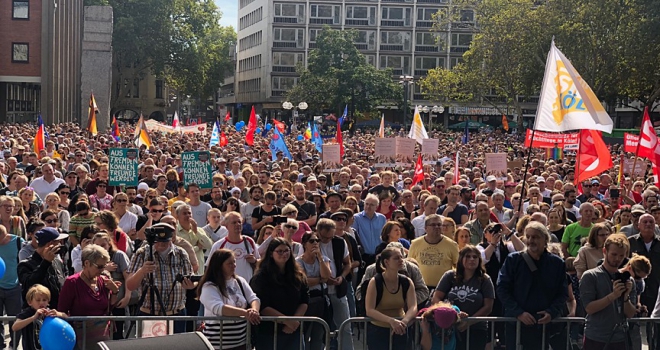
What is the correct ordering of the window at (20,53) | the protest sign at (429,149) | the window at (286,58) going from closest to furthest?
the protest sign at (429,149) < the window at (20,53) < the window at (286,58)

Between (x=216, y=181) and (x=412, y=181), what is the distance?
4.61m

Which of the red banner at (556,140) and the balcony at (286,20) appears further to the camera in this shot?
the balcony at (286,20)

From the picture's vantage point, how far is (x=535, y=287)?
25.7ft

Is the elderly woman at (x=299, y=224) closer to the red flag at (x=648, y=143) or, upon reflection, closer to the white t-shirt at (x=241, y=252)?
the white t-shirt at (x=241, y=252)

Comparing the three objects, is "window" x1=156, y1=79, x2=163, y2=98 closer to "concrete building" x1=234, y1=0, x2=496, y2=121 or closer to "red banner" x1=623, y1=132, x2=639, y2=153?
"concrete building" x1=234, y1=0, x2=496, y2=121

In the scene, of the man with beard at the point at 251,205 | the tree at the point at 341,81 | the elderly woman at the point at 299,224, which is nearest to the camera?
the elderly woman at the point at 299,224

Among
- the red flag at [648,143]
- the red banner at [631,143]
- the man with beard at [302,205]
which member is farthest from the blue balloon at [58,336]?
the red banner at [631,143]

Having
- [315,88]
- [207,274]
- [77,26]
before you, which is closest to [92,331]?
[207,274]

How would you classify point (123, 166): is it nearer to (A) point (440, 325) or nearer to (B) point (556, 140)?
(A) point (440, 325)

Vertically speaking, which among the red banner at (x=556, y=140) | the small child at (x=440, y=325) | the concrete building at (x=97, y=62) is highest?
the concrete building at (x=97, y=62)

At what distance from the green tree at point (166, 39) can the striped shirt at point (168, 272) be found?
6935 cm

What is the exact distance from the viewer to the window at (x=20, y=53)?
5341cm

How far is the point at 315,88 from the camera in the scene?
245 feet

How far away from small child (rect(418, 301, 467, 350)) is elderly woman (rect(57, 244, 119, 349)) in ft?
8.06
